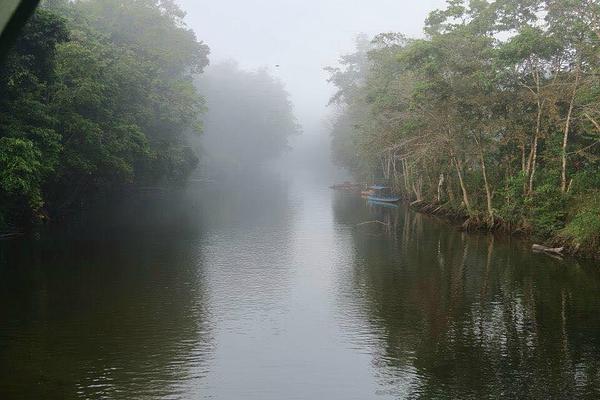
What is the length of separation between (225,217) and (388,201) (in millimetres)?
14119

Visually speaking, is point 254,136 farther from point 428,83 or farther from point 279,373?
point 279,373

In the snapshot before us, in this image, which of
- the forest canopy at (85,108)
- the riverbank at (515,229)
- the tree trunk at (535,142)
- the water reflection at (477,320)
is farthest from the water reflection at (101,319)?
the tree trunk at (535,142)

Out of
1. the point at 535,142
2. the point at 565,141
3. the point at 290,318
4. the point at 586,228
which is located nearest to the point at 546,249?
the point at 586,228

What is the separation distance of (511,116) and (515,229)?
5.04 m

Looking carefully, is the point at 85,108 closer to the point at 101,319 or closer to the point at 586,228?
the point at 101,319

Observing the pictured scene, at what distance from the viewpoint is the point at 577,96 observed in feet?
66.0

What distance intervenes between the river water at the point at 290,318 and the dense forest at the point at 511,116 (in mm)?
2157

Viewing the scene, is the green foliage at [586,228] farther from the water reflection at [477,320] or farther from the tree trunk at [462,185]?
the tree trunk at [462,185]

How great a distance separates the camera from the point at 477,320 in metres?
13.0

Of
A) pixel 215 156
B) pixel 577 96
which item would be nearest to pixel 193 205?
pixel 577 96

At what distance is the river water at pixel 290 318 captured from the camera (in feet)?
30.9

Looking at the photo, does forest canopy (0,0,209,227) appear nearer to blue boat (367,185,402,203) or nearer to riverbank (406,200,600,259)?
blue boat (367,185,402,203)

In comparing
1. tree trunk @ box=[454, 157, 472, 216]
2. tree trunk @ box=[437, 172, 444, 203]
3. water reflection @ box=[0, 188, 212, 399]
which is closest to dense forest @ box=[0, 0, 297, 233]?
water reflection @ box=[0, 188, 212, 399]

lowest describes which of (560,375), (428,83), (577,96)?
(560,375)
